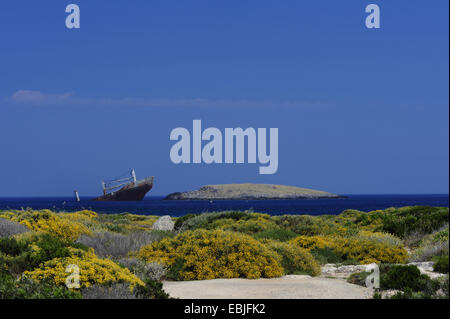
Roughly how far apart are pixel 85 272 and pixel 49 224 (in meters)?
9.84

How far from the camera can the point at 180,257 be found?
1396 centimetres

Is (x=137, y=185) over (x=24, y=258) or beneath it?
beneath

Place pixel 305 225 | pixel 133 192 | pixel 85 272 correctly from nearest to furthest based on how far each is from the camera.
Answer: pixel 85 272 → pixel 305 225 → pixel 133 192

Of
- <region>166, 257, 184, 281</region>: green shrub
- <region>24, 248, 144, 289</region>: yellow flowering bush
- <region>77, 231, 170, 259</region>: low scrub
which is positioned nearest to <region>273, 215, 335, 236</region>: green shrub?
<region>77, 231, 170, 259</region>: low scrub

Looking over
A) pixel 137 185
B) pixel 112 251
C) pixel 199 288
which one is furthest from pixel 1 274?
pixel 137 185

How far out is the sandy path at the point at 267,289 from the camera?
34.2ft

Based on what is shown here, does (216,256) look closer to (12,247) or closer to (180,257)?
(180,257)

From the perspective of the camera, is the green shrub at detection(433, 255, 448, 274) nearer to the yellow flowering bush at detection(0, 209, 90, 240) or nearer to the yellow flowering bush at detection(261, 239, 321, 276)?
the yellow flowering bush at detection(261, 239, 321, 276)

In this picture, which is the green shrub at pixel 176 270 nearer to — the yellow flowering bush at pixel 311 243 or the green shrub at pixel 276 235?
the yellow flowering bush at pixel 311 243

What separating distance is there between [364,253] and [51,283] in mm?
10835

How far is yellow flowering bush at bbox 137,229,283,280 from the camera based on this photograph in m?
13.2

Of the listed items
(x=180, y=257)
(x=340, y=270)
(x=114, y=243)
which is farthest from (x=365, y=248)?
(x=114, y=243)
